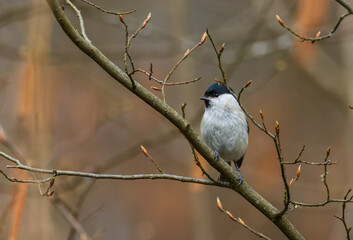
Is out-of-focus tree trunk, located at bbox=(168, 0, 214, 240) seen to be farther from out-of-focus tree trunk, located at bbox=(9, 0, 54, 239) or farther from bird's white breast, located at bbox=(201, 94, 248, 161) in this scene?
out-of-focus tree trunk, located at bbox=(9, 0, 54, 239)

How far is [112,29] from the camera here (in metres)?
8.78

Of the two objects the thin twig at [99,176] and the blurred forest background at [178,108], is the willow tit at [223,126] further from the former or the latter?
the thin twig at [99,176]

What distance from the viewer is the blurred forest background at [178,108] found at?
5750mm

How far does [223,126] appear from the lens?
470cm

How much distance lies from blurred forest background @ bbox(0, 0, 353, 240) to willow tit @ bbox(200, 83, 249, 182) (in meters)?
0.37

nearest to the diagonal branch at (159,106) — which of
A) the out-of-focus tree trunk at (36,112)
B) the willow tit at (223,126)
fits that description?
the willow tit at (223,126)

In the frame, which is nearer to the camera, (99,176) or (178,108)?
(99,176)

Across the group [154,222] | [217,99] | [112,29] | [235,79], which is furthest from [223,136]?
[112,29]

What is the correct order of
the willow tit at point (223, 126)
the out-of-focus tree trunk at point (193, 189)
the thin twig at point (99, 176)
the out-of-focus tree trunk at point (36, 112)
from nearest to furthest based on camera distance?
1. the thin twig at point (99, 176)
2. the out-of-focus tree trunk at point (36, 112)
3. the willow tit at point (223, 126)
4. the out-of-focus tree trunk at point (193, 189)

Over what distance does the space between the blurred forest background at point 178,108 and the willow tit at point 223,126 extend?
0.37 meters

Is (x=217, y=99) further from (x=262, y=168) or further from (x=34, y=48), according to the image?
(x=262, y=168)

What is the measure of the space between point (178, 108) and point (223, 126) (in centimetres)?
270

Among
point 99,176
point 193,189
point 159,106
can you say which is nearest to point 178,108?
point 193,189

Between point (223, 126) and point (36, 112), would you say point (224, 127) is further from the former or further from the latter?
point (36, 112)
